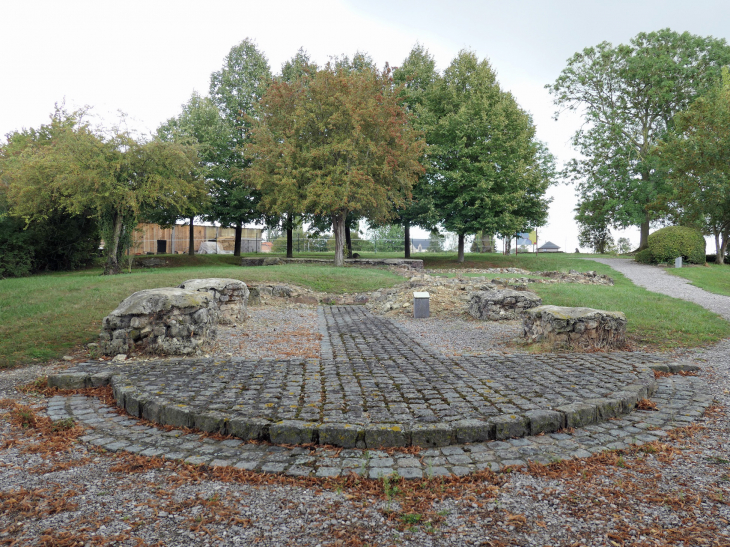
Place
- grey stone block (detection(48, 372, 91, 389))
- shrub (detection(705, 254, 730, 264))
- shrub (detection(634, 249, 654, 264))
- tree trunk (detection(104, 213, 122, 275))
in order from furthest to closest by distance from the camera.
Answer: shrub (detection(705, 254, 730, 264)) → shrub (detection(634, 249, 654, 264)) → tree trunk (detection(104, 213, 122, 275)) → grey stone block (detection(48, 372, 91, 389))

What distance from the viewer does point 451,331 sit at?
9039mm

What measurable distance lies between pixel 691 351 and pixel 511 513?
6.57 m

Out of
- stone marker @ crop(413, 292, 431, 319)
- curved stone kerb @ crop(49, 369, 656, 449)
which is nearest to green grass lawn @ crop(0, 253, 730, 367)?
stone marker @ crop(413, 292, 431, 319)

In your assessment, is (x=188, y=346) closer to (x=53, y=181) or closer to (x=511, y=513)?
(x=511, y=513)

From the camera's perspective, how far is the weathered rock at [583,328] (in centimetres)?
701

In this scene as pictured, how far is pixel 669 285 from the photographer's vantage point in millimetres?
16781

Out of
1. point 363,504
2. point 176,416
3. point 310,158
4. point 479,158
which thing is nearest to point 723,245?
point 479,158

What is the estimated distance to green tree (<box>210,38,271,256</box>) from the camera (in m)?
29.2

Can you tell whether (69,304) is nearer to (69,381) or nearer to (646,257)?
(69,381)

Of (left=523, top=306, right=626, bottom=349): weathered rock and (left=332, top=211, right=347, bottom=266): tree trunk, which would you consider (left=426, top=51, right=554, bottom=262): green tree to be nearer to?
(left=332, top=211, right=347, bottom=266): tree trunk

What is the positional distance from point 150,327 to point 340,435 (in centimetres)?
426

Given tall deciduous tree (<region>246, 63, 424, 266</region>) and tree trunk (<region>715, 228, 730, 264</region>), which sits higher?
tall deciduous tree (<region>246, 63, 424, 266</region>)

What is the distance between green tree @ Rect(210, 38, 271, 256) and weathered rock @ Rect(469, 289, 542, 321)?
20.3 metres

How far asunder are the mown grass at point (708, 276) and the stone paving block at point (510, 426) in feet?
50.2
